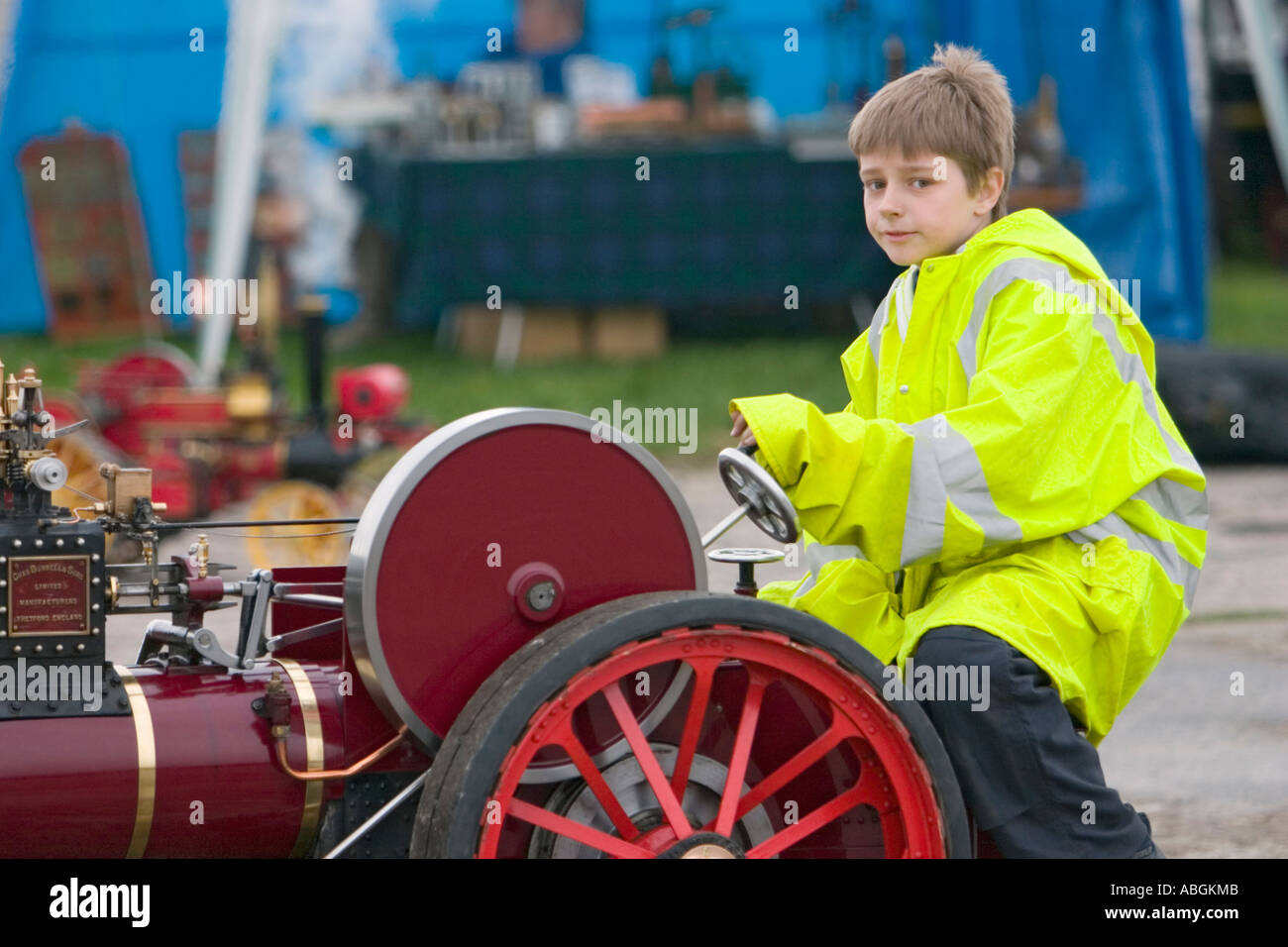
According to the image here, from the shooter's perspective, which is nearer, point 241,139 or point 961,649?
point 961,649

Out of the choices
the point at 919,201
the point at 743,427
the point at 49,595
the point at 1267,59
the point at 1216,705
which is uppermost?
the point at 1267,59

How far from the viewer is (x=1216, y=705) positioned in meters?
4.53

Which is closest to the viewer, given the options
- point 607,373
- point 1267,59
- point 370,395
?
point 370,395

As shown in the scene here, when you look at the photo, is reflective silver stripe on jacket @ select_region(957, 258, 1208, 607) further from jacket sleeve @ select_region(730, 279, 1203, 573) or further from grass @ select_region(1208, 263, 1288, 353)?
grass @ select_region(1208, 263, 1288, 353)

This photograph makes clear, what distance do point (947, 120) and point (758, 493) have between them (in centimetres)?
61

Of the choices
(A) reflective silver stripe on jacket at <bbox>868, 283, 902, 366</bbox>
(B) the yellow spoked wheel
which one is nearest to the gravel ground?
(B) the yellow spoked wheel

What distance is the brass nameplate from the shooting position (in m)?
2.16

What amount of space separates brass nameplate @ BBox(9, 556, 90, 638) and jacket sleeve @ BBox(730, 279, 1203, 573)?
842 millimetres

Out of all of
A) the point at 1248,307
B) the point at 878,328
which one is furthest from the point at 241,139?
the point at 1248,307

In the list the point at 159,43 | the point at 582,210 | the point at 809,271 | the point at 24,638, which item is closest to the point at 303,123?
the point at 159,43

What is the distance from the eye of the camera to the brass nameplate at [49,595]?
7.10ft

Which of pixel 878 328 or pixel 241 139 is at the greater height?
pixel 241 139

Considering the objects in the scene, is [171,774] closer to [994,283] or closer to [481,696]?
[481,696]

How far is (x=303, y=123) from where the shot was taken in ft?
35.6
